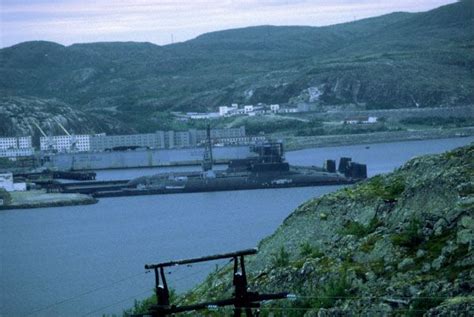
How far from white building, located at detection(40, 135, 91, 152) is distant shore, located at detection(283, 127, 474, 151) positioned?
189 inches


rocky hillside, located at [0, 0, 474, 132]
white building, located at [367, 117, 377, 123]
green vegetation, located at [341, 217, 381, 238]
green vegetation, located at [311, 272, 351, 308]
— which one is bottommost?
white building, located at [367, 117, 377, 123]

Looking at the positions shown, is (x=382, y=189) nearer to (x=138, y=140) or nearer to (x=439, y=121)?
(x=439, y=121)

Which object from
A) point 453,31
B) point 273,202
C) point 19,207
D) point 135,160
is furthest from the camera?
point 453,31

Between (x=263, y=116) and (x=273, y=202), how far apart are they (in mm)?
20087

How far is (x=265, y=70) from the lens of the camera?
157ft

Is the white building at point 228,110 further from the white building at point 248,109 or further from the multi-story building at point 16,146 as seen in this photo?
the multi-story building at point 16,146

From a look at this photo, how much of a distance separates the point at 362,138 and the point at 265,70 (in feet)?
62.3

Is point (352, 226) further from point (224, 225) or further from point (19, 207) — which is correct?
point (19, 207)

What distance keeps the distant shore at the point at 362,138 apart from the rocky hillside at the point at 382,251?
74.3ft

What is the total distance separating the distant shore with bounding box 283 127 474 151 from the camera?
88.5ft

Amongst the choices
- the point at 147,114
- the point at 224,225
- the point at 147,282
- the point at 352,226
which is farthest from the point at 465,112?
the point at 352,226

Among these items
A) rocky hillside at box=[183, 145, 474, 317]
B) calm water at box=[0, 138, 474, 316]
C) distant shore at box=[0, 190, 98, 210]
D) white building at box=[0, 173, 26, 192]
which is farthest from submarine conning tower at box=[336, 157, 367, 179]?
rocky hillside at box=[183, 145, 474, 317]

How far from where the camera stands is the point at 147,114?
3947 cm

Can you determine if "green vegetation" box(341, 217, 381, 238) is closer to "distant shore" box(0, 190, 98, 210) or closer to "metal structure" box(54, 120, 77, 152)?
"distant shore" box(0, 190, 98, 210)
